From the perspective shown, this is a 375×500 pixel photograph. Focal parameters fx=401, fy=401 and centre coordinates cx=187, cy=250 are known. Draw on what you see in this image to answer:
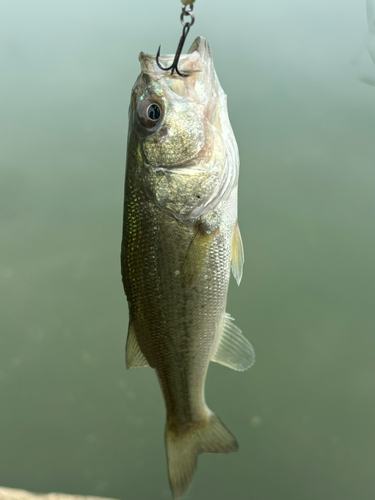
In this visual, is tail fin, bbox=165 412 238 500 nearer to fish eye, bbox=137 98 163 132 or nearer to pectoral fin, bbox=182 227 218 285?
pectoral fin, bbox=182 227 218 285

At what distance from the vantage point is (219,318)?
46.4 inches

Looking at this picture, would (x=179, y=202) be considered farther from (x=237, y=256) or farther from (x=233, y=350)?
(x=233, y=350)

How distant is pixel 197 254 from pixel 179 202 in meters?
0.14

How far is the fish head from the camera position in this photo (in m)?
1.02

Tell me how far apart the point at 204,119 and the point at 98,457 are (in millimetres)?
2403

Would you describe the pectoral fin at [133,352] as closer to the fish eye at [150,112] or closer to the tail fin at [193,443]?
the tail fin at [193,443]

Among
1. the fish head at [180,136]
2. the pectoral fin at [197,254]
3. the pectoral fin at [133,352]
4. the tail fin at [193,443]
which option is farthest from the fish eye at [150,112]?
the tail fin at [193,443]

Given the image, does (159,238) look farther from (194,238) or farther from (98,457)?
(98,457)

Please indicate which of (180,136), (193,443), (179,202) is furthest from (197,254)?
(193,443)

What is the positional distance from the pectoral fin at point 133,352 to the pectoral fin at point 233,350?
0.75 feet

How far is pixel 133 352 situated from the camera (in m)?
1.18

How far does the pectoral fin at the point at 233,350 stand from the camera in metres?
1.23

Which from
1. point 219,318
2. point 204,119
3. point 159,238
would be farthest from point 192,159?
point 219,318

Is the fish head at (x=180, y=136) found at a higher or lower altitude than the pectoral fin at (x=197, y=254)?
higher
